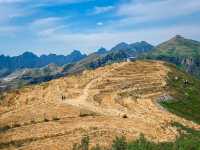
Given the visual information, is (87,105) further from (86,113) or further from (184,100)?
(184,100)

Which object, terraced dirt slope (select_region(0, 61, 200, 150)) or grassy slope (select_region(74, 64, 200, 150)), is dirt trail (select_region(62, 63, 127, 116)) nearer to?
terraced dirt slope (select_region(0, 61, 200, 150))

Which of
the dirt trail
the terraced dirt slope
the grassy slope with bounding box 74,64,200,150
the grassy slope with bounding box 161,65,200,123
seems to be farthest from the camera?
the grassy slope with bounding box 161,65,200,123

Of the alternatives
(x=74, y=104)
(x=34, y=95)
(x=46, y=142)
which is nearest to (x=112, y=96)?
(x=74, y=104)

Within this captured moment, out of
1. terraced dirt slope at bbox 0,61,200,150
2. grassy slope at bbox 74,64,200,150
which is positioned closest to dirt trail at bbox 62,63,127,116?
terraced dirt slope at bbox 0,61,200,150

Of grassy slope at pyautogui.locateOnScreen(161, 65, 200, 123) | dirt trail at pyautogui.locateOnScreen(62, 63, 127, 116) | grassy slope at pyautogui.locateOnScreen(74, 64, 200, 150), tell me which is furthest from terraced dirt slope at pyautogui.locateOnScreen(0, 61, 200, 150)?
grassy slope at pyautogui.locateOnScreen(161, 65, 200, 123)

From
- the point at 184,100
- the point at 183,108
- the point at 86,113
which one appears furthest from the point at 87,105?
the point at 184,100

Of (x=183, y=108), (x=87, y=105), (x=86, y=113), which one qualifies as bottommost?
(x=183, y=108)

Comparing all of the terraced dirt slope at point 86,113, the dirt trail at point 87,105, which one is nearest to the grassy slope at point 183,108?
the terraced dirt slope at point 86,113

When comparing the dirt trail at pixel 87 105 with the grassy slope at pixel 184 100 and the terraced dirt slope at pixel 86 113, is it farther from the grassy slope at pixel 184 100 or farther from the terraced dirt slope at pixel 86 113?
the grassy slope at pixel 184 100

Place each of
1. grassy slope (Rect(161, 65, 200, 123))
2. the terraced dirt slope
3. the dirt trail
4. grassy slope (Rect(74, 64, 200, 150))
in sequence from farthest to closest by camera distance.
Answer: grassy slope (Rect(161, 65, 200, 123)) → the dirt trail → the terraced dirt slope → grassy slope (Rect(74, 64, 200, 150))

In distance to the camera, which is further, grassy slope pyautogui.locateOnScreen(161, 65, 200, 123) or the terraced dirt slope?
grassy slope pyautogui.locateOnScreen(161, 65, 200, 123)

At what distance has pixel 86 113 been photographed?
439 feet

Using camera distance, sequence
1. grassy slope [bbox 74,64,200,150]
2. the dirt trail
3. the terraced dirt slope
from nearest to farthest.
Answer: grassy slope [bbox 74,64,200,150] → the terraced dirt slope → the dirt trail

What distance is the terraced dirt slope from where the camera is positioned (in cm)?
11194
